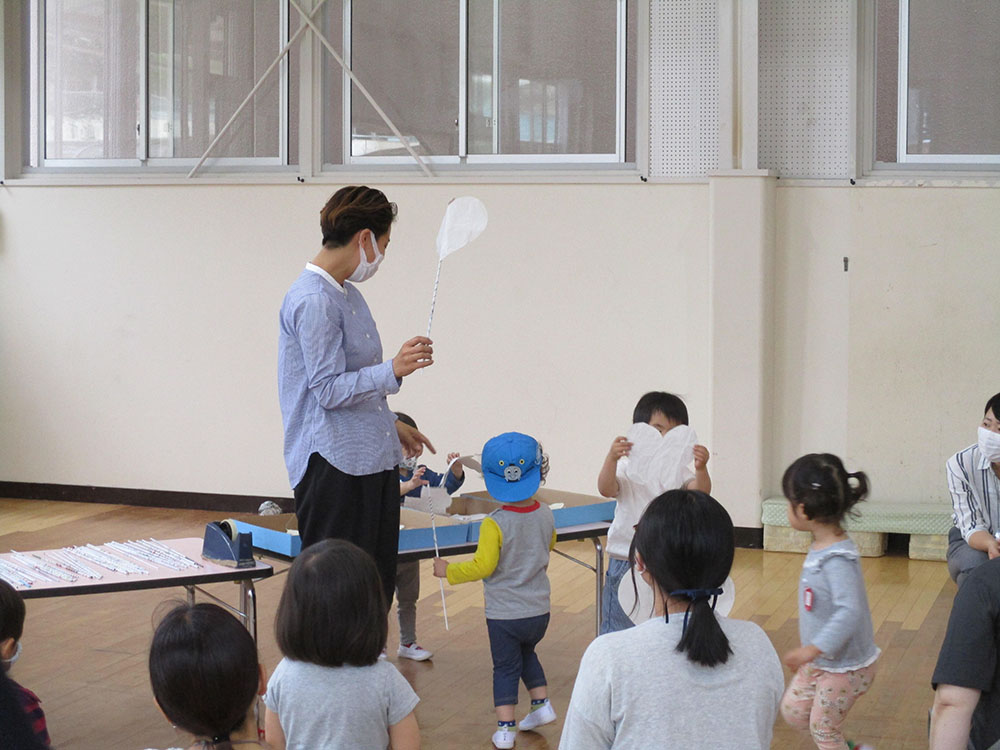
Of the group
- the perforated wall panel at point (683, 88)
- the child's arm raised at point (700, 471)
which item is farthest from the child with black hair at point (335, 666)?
the perforated wall panel at point (683, 88)

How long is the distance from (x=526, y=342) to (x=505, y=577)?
3561mm

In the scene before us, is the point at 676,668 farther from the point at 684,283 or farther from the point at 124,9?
the point at 124,9

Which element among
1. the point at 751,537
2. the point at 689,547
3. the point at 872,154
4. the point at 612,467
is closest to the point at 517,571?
the point at 612,467

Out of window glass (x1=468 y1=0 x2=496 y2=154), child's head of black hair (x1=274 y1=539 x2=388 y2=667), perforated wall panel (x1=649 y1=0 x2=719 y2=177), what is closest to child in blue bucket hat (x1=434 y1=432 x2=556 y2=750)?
child's head of black hair (x1=274 y1=539 x2=388 y2=667)

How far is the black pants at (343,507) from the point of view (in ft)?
9.96

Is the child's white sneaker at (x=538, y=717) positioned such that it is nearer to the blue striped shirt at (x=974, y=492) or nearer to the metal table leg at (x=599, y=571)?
the metal table leg at (x=599, y=571)

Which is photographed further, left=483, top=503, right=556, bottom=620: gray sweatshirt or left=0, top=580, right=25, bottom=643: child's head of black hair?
left=483, top=503, right=556, bottom=620: gray sweatshirt

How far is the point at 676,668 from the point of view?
1.61 metres

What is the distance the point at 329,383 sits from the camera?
2998mm

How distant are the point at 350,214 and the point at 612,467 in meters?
1.09

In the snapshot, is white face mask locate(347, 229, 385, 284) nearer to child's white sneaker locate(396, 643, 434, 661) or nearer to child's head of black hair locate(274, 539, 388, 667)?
child's head of black hair locate(274, 539, 388, 667)

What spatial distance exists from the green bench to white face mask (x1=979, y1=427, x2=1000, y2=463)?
8.47 feet

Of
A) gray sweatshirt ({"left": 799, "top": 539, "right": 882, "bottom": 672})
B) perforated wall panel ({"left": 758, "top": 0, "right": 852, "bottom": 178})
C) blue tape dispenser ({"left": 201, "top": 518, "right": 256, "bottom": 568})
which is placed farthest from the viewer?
perforated wall panel ({"left": 758, "top": 0, "right": 852, "bottom": 178})

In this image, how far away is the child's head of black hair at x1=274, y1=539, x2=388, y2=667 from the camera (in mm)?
1885
